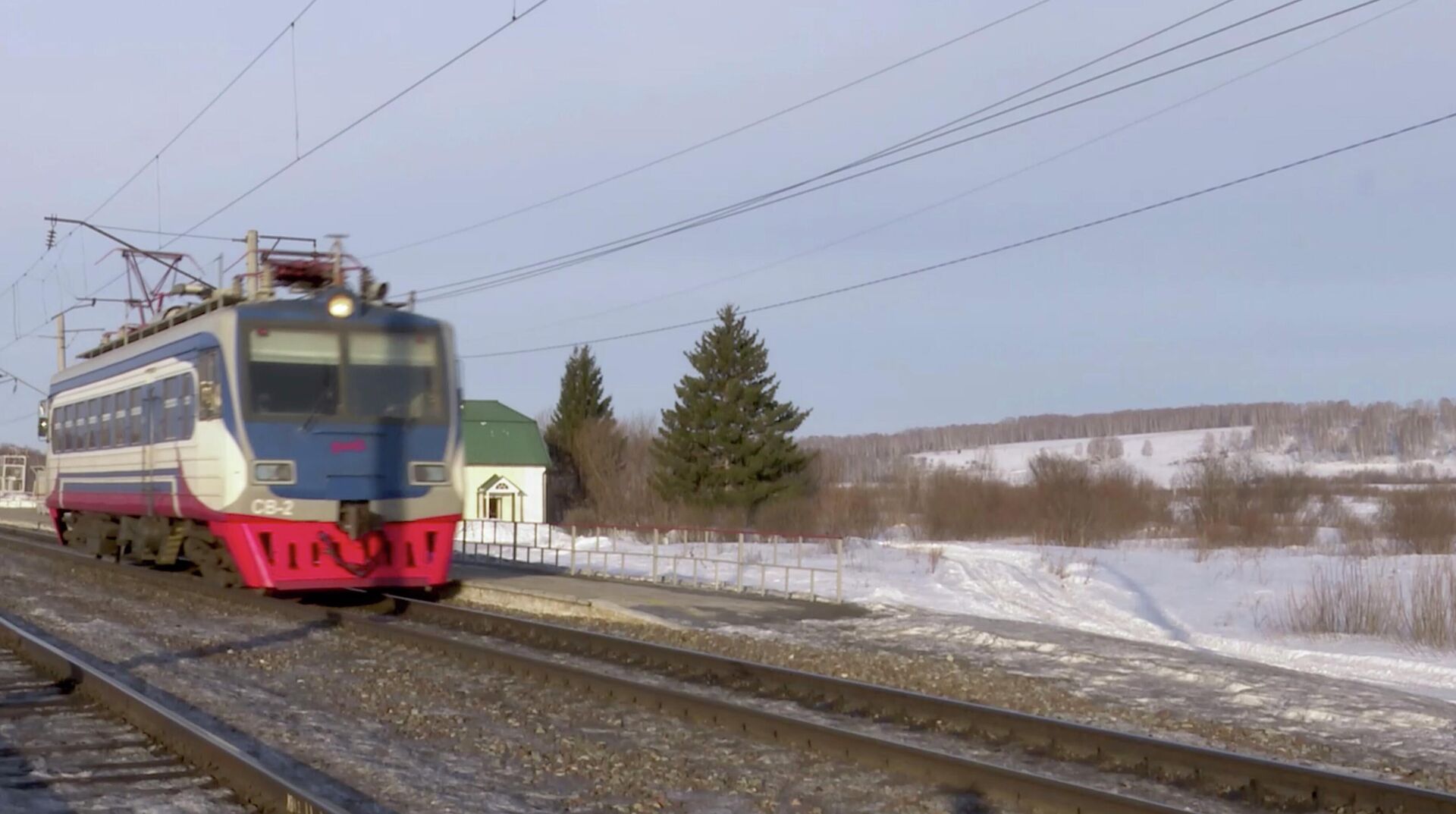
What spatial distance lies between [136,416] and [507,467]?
1687 inches

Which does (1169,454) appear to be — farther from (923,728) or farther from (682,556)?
(923,728)

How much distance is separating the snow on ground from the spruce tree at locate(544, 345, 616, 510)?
109 ft

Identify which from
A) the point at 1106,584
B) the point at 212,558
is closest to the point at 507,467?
the point at 1106,584

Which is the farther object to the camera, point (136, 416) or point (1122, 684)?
point (136, 416)

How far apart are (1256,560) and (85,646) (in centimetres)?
3079

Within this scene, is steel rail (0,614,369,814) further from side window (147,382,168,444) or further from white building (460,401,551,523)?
white building (460,401,551,523)

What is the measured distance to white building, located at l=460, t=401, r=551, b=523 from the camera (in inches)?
2329

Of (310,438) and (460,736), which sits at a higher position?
(310,438)

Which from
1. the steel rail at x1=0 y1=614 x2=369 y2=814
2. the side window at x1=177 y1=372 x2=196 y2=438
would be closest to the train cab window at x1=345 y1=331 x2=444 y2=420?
the side window at x1=177 y1=372 x2=196 y2=438

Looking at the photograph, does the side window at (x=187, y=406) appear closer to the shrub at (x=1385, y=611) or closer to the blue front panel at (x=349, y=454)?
the blue front panel at (x=349, y=454)

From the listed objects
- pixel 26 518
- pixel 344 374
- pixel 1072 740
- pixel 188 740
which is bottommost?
pixel 1072 740

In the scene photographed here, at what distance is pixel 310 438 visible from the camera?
1573 cm

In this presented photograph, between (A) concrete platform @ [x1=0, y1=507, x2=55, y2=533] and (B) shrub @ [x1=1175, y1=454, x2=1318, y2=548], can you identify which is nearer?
(A) concrete platform @ [x1=0, y1=507, x2=55, y2=533]

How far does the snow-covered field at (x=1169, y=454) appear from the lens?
112 meters
